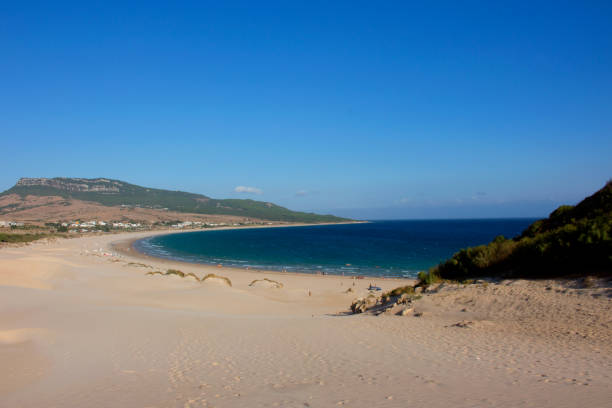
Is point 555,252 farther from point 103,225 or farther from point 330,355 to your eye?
point 103,225

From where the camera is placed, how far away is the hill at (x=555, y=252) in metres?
13.4

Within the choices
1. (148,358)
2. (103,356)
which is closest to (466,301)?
(148,358)

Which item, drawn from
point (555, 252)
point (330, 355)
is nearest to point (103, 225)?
point (330, 355)

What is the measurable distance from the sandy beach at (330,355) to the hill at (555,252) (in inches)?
59.9

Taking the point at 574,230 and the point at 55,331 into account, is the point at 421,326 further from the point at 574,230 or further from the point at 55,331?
the point at 55,331

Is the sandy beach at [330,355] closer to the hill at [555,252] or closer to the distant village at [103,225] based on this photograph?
the hill at [555,252]

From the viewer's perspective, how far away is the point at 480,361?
747 cm

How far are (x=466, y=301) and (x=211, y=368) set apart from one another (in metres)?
10.1

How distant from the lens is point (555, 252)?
48.4 ft

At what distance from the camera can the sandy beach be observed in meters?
5.80

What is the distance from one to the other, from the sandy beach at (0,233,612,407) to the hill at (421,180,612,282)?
4.99 ft

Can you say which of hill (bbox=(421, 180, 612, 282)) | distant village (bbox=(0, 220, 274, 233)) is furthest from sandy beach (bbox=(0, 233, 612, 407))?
distant village (bbox=(0, 220, 274, 233))

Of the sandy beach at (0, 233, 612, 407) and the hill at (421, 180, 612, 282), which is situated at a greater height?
the hill at (421, 180, 612, 282)

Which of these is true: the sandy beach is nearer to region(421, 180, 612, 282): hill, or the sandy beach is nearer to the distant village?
region(421, 180, 612, 282): hill
